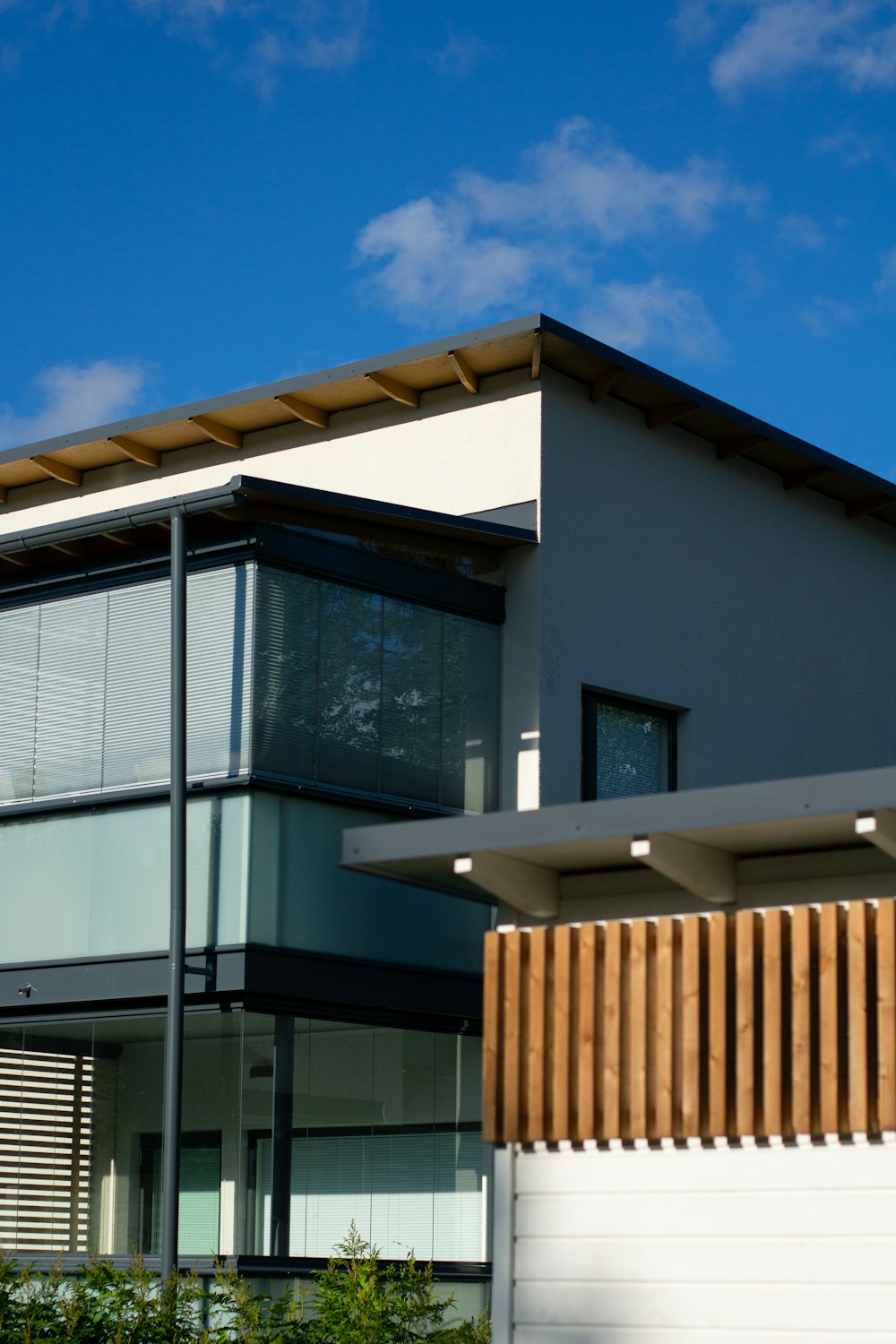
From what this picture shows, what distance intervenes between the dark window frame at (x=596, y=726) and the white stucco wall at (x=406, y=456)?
172cm

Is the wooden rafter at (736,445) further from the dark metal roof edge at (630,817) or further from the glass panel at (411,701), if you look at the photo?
the dark metal roof edge at (630,817)

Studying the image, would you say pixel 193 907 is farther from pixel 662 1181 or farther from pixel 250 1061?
pixel 662 1181

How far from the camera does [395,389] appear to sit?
49.9ft

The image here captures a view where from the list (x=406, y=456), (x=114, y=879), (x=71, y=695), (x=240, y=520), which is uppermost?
(x=406, y=456)

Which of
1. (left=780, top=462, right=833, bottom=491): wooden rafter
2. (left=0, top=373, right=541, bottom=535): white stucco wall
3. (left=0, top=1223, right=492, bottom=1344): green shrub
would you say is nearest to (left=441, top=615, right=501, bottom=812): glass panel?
(left=0, top=373, right=541, bottom=535): white stucco wall

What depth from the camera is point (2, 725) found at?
13844 millimetres

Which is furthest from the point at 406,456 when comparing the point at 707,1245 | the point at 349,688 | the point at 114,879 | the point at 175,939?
the point at 707,1245

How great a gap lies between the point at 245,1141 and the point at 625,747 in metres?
4.74

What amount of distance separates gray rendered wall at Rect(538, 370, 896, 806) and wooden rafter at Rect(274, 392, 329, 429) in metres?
2.08

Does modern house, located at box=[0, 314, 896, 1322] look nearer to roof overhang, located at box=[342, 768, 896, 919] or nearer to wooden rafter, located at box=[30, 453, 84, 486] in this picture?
wooden rafter, located at box=[30, 453, 84, 486]

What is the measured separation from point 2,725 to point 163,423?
3406 millimetres

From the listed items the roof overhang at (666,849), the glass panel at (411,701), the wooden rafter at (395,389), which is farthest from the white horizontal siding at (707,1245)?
the wooden rafter at (395,389)

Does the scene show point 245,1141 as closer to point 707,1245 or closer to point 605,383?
point 707,1245

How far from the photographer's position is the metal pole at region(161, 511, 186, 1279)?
11969mm
